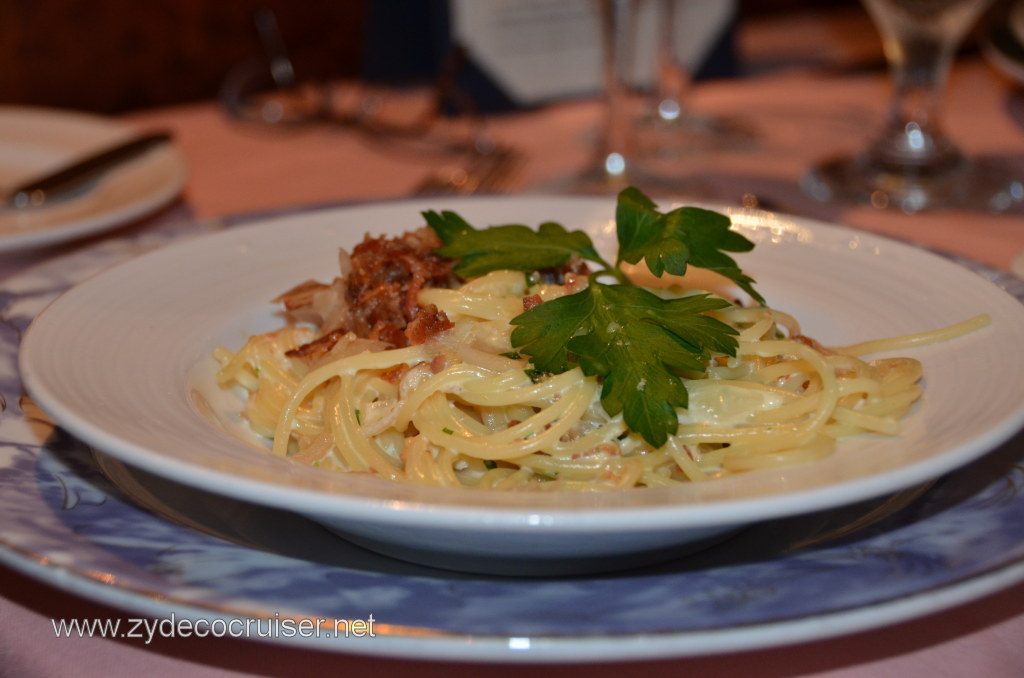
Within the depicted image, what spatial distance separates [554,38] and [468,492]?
259 centimetres

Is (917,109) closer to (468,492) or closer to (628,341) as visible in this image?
(628,341)

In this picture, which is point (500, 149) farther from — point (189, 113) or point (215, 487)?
point (215, 487)

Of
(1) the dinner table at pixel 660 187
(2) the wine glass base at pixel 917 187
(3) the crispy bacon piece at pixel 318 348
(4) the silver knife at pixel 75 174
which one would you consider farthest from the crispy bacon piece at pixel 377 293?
(2) the wine glass base at pixel 917 187

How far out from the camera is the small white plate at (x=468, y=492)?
873 millimetres

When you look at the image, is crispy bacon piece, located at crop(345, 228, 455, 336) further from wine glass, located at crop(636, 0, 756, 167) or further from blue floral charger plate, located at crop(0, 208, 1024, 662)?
wine glass, located at crop(636, 0, 756, 167)

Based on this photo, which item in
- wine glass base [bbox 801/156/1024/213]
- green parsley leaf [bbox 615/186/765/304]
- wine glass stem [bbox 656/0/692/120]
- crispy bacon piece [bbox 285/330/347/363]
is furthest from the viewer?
wine glass stem [bbox 656/0/692/120]

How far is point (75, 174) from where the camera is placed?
2.41 meters

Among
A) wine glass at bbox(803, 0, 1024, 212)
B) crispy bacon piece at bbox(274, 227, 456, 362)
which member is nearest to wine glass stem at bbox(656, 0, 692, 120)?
wine glass at bbox(803, 0, 1024, 212)

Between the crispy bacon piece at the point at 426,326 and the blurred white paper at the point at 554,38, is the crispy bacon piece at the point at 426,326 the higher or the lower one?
the lower one

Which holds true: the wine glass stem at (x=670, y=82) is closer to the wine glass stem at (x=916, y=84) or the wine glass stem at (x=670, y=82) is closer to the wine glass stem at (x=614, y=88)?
the wine glass stem at (x=614, y=88)

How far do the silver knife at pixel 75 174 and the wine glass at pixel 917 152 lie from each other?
159 cm

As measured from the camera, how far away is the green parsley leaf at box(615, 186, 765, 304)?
1.33 metres

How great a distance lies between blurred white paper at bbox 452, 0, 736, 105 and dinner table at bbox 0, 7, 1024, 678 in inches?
3.4

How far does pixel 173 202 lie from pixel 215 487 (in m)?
1.54
